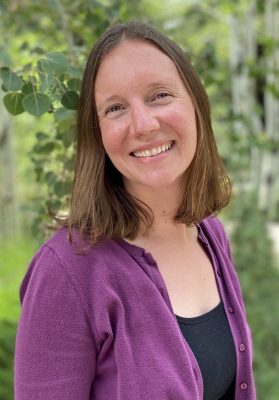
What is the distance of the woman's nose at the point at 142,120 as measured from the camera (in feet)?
4.50

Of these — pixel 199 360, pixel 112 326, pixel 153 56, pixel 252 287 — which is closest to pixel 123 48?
pixel 153 56

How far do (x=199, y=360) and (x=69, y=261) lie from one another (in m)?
0.45

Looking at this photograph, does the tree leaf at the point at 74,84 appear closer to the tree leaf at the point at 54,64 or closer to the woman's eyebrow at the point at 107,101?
the tree leaf at the point at 54,64

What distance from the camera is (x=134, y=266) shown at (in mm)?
1403

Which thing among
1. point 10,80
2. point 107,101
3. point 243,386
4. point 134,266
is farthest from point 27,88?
point 243,386

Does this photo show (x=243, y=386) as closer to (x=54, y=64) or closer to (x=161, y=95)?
(x=161, y=95)

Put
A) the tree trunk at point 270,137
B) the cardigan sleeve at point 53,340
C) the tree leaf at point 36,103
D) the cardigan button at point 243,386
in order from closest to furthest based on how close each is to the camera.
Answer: the cardigan sleeve at point 53,340 < the tree leaf at point 36,103 < the cardigan button at point 243,386 < the tree trunk at point 270,137

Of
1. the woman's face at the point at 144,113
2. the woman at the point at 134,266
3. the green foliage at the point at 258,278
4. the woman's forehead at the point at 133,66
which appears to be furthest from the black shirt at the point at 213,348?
the green foliage at the point at 258,278

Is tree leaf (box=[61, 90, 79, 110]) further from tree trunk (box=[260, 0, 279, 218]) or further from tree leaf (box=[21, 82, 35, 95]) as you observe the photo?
tree trunk (box=[260, 0, 279, 218])

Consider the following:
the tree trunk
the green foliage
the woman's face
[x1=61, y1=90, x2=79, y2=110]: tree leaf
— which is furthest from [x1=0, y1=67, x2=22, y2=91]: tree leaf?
the tree trunk

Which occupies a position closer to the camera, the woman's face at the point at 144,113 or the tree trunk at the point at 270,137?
the woman's face at the point at 144,113

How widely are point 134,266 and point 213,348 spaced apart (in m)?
0.33

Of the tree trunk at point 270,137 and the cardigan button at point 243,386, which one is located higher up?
the tree trunk at point 270,137

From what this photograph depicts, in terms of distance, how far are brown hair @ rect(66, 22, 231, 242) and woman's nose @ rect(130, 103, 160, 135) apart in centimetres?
13
